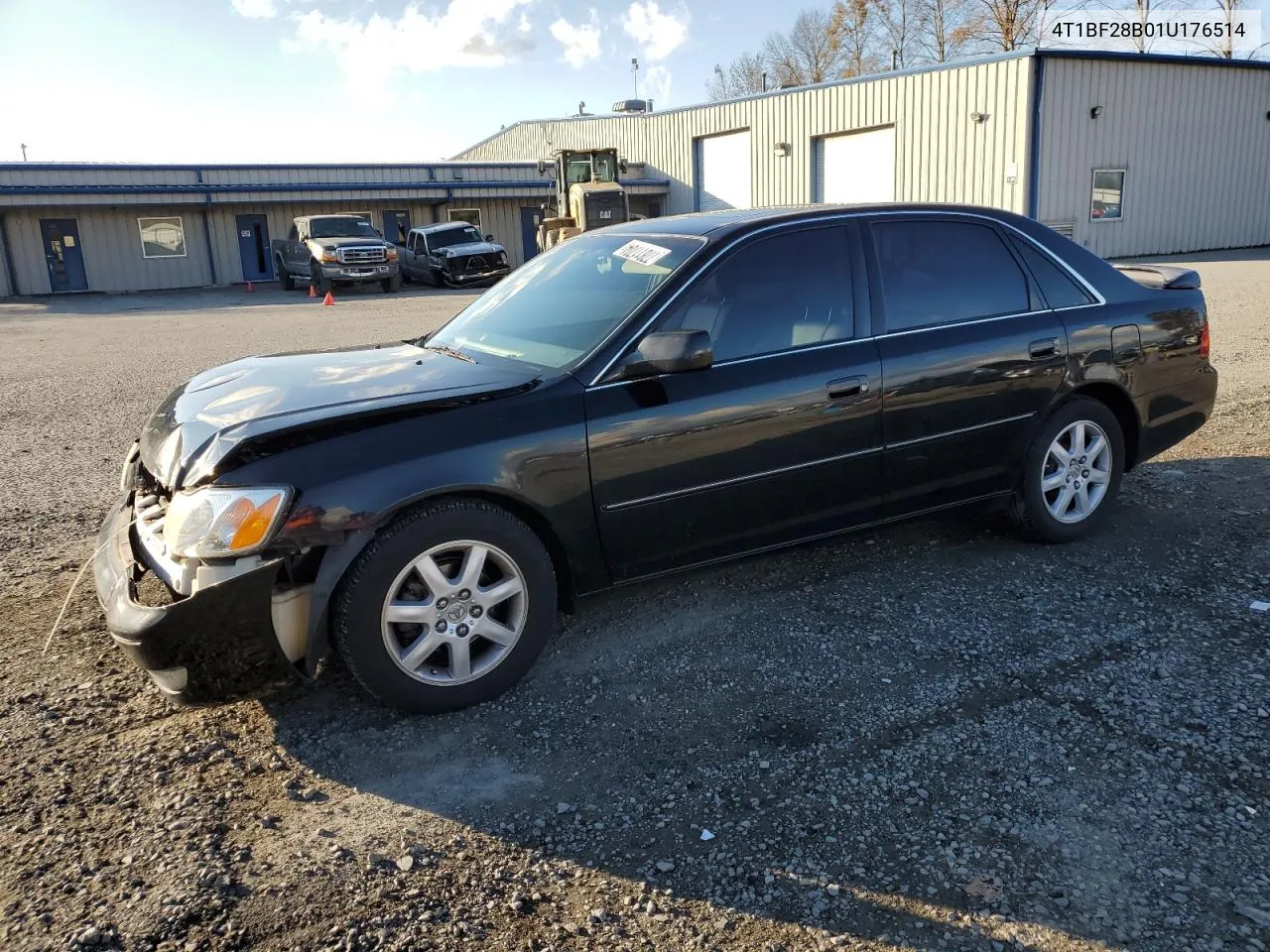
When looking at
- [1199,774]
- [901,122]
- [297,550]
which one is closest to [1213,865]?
[1199,774]

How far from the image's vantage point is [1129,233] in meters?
26.9

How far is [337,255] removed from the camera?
86.3ft

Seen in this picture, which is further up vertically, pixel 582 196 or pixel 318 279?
pixel 582 196

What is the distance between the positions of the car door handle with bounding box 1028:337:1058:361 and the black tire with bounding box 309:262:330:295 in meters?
24.5

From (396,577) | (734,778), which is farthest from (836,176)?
(734,778)

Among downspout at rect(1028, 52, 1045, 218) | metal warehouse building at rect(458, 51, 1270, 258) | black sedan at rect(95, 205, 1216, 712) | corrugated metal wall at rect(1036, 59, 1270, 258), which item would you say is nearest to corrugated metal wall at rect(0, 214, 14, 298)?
metal warehouse building at rect(458, 51, 1270, 258)

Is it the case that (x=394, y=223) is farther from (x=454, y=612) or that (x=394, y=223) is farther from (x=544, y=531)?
(x=454, y=612)

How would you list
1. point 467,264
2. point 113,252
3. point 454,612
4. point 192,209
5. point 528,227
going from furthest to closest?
point 528,227 → point 192,209 → point 113,252 → point 467,264 → point 454,612

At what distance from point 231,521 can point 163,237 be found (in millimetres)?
34230

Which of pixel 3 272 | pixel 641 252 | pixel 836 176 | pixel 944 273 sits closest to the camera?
pixel 641 252

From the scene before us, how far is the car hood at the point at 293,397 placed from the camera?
10.8 ft

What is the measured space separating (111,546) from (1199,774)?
3722mm

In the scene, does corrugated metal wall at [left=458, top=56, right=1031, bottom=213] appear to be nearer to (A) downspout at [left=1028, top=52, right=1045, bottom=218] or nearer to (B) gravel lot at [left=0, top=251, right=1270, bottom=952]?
(A) downspout at [left=1028, top=52, right=1045, bottom=218]

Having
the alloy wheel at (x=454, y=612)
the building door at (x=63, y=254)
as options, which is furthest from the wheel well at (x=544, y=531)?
the building door at (x=63, y=254)
